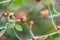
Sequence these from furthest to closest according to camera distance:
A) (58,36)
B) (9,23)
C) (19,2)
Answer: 1. (58,36)
2. (19,2)
3. (9,23)

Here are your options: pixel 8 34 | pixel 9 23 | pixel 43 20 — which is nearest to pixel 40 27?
pixel 43 20

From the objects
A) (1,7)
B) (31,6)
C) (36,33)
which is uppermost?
(1,7)

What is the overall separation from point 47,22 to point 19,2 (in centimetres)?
37

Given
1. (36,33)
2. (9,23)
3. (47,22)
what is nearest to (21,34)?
(36,33)

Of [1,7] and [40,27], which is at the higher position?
[1,7]

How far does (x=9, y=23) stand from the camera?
1.18m

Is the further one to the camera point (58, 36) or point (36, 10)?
point (36, 10)

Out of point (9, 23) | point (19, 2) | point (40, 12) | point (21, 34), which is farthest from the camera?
point (40, 12)

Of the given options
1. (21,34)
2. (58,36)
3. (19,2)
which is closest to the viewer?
(19,2)

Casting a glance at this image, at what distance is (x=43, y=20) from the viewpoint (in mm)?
1629

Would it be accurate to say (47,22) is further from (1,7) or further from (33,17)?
(1,7)

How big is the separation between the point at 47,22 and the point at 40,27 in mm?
61

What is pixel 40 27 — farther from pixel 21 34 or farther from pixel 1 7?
pixel 1 7

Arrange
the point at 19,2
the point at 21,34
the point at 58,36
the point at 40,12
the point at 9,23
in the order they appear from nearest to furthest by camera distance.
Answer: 1. the point at 9,23
2. the point at 19,2
3. the point at 58,36
4. the point at 21,34
5. the point at 40,12
